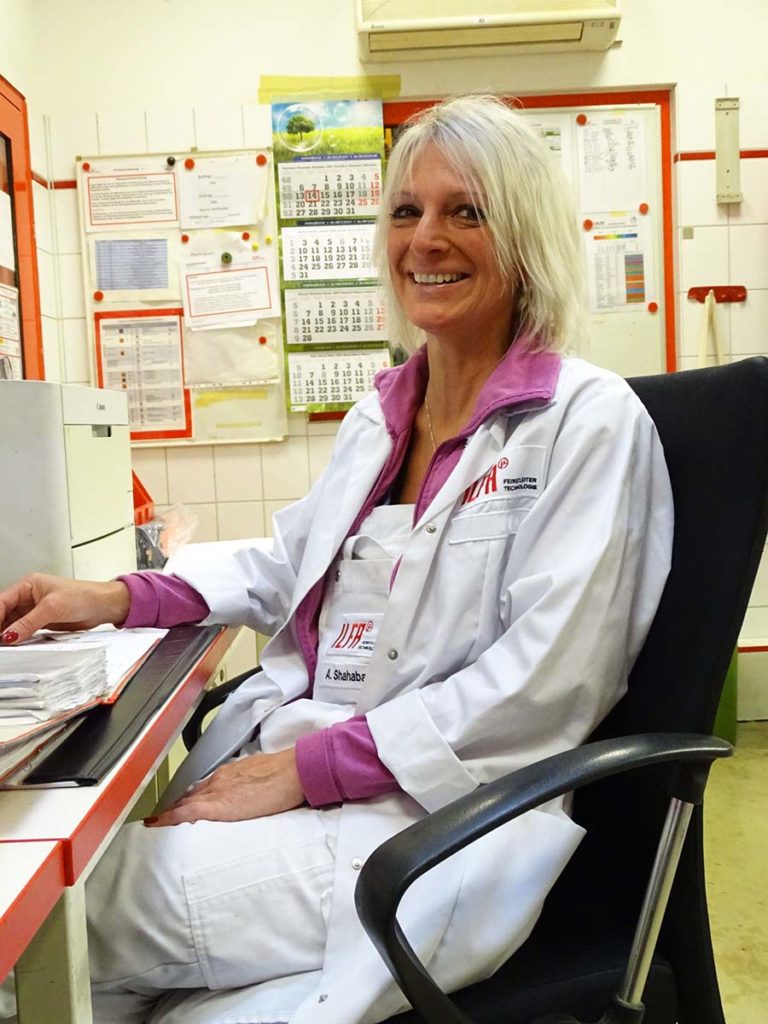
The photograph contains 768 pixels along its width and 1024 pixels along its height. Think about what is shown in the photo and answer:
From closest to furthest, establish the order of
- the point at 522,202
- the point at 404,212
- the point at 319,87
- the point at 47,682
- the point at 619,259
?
the point at 47,682 → the point at 522,202 → the point at 404,212 → the point at 319,87 → the point at 619,259

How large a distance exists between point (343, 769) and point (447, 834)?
10.3 inches

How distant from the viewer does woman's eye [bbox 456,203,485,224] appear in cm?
117

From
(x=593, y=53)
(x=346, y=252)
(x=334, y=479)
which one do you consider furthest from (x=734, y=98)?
(x=334, y=479)

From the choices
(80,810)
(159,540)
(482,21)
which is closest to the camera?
(80,810)

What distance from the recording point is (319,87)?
2.68 metres

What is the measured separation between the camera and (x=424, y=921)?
31.5 inches

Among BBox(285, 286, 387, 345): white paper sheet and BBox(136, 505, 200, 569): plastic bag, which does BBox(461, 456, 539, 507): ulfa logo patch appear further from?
BBox(285, 286, 387, 345): white paper sheet

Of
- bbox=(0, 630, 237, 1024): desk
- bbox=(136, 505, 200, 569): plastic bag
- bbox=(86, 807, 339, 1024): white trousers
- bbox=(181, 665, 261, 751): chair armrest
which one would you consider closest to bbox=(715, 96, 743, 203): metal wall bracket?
bbox=(136, 505, 200, 569): plastic bag

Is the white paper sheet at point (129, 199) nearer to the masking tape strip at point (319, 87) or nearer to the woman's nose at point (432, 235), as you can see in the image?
the masking tape strip at point (319, 87)

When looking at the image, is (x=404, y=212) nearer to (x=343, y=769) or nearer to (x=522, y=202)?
(x=522, y=202)

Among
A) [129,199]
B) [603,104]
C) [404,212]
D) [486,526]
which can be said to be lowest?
[486,526]

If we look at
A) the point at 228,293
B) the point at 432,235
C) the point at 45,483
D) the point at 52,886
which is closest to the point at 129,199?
the point at 228,293

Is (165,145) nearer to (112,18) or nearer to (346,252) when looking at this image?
(112,18)

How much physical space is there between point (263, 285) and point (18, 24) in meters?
1.03
